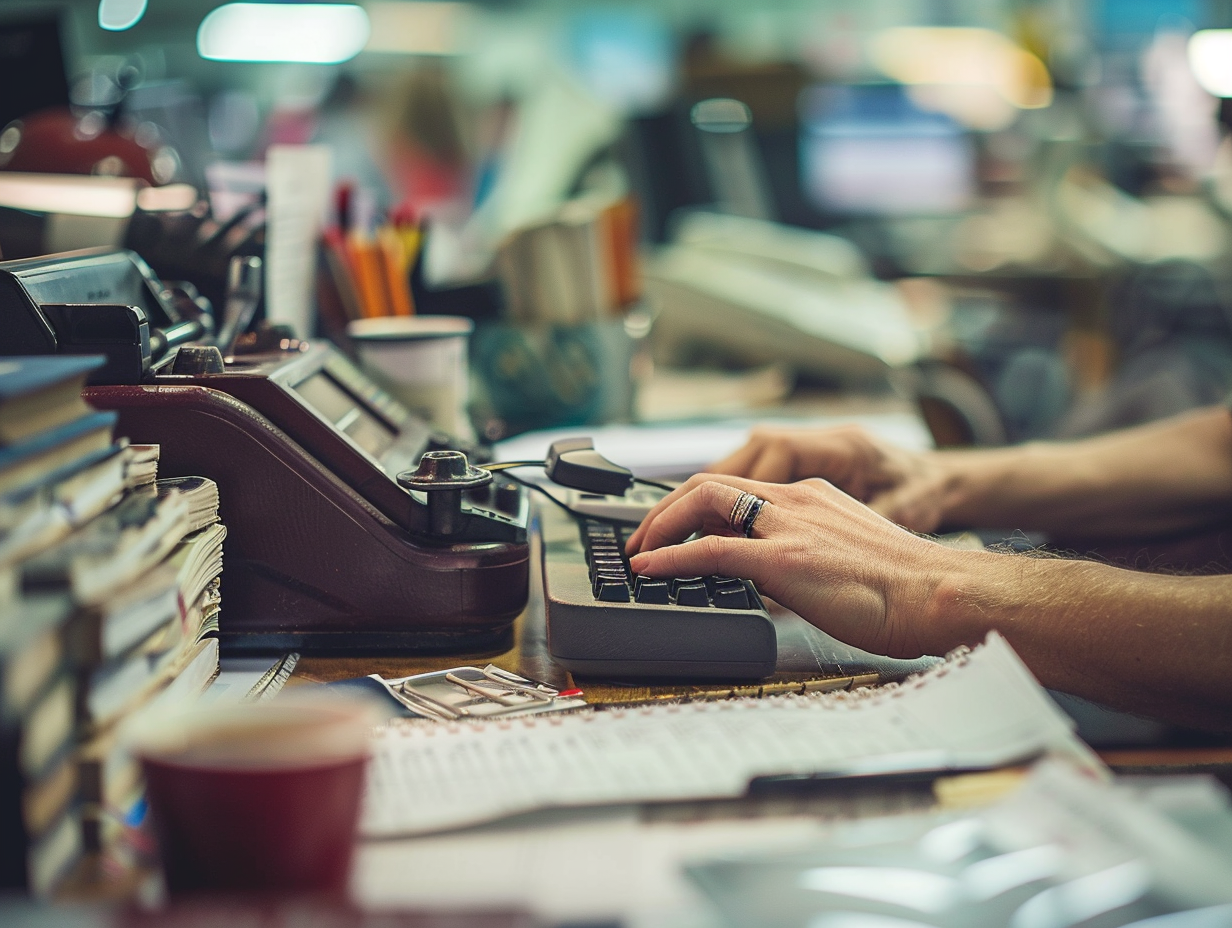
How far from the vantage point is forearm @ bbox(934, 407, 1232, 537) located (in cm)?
119

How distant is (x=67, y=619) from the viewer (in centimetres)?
43

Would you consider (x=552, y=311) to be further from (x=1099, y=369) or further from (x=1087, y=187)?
(x=1087, y=187)

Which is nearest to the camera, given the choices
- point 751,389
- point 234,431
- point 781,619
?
point 234,431

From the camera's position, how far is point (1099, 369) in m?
3.63

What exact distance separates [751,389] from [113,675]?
1455 mm

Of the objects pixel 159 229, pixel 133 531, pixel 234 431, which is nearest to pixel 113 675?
pixel 133 531

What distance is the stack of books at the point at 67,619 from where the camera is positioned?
41 centimetres

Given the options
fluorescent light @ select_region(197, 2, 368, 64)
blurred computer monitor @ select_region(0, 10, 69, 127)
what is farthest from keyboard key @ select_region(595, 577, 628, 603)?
fluorescent light @ select_region(197, 2, 368, 64)

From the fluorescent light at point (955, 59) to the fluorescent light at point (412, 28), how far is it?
2.85 m

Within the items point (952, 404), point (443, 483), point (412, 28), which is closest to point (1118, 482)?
point (952, 404)

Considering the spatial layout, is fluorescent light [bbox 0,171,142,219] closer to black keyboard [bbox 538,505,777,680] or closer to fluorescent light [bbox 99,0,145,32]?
black keyboard [bbox 538,505,777,680]

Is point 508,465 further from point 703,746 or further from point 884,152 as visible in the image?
point 884,152

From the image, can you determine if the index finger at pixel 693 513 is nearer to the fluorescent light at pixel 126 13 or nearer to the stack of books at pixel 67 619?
the stack of books at pixel 67 619

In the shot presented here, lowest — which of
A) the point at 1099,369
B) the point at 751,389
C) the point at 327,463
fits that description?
the point at 1099,369
